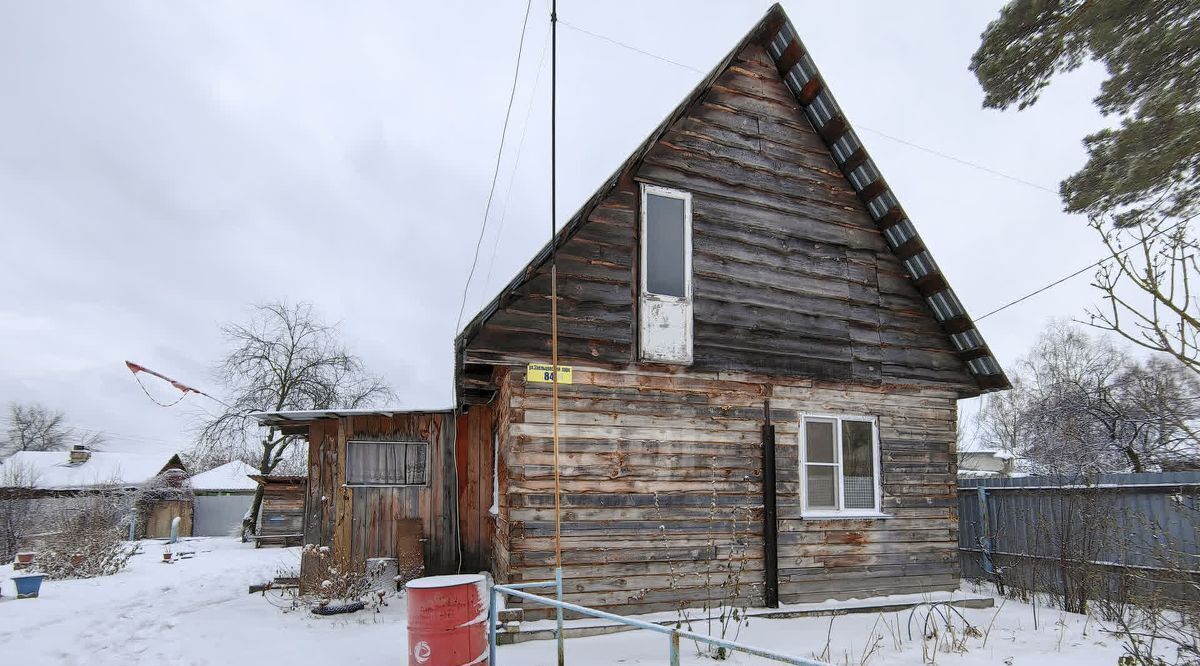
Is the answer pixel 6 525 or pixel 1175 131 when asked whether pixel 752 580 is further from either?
pixel 6 525

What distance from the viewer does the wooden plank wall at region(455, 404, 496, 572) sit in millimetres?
11562

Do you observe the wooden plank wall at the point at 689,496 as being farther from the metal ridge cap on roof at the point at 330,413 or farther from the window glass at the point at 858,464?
the metal ridge cap on roof at the point at 330,413

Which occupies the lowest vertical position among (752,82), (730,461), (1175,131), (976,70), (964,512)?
(964,512)

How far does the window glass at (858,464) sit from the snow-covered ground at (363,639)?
1530mm

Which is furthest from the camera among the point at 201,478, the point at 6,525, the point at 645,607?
the point at 201,478

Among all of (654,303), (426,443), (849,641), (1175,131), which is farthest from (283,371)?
(1175,131)

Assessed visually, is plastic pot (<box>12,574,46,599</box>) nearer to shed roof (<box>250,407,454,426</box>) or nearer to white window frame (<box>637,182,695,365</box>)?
shed roof (<box>250,407,454,426</box>)

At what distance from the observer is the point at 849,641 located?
738cm

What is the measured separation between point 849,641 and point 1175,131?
585 cm

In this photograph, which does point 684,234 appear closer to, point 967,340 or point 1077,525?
point 967,340

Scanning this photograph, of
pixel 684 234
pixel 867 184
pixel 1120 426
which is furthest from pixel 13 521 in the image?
pixel 1120 426

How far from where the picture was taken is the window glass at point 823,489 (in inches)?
370

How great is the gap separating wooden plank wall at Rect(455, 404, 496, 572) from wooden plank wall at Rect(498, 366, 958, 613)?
3711mm

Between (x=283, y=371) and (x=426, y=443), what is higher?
(x=283, y=371)
